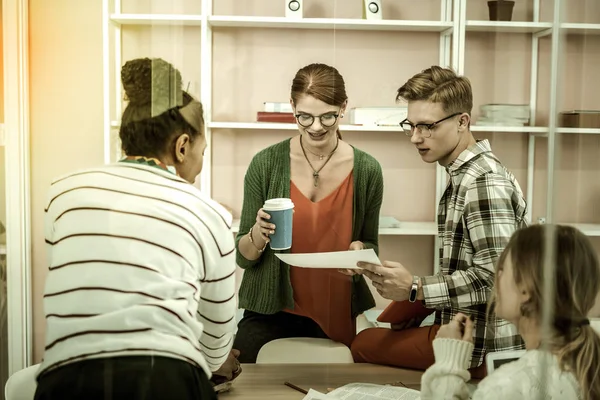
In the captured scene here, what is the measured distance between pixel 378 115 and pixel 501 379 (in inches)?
23.2

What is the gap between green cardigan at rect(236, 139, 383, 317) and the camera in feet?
3.92

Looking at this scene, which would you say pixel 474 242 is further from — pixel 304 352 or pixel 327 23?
pixel 327 23

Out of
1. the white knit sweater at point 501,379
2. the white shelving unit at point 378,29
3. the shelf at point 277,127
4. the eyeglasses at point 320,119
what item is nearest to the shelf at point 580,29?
the white shelving unit at point 378,29

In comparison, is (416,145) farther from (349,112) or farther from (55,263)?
(55,263)

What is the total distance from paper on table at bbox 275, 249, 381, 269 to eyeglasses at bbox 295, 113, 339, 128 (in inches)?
10.0

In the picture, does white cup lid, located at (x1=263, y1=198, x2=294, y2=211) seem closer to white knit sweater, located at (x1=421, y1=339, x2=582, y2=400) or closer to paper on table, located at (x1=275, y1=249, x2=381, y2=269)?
paper on table, located at (x1=275, y1=249, x2=381, y2=269)

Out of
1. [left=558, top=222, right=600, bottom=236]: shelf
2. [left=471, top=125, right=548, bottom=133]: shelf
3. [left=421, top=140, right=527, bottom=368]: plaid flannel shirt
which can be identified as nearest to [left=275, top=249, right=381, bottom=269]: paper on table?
[left=421, top=140, right=527, bottom=368]: plaid flannel shirt

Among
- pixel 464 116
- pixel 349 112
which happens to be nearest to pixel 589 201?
pixel 464 116

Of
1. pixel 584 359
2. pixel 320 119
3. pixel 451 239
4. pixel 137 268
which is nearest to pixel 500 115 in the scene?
pixel 451 239

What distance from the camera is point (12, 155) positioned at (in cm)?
116

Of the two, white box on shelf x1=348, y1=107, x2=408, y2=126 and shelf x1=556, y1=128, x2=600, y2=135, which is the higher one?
white box on shelf x1=348, y1=107, x2=408, y2=126

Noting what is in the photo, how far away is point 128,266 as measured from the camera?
1018 millimetres

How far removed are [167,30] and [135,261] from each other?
44 centimetres

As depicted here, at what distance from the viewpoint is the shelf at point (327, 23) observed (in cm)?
118
